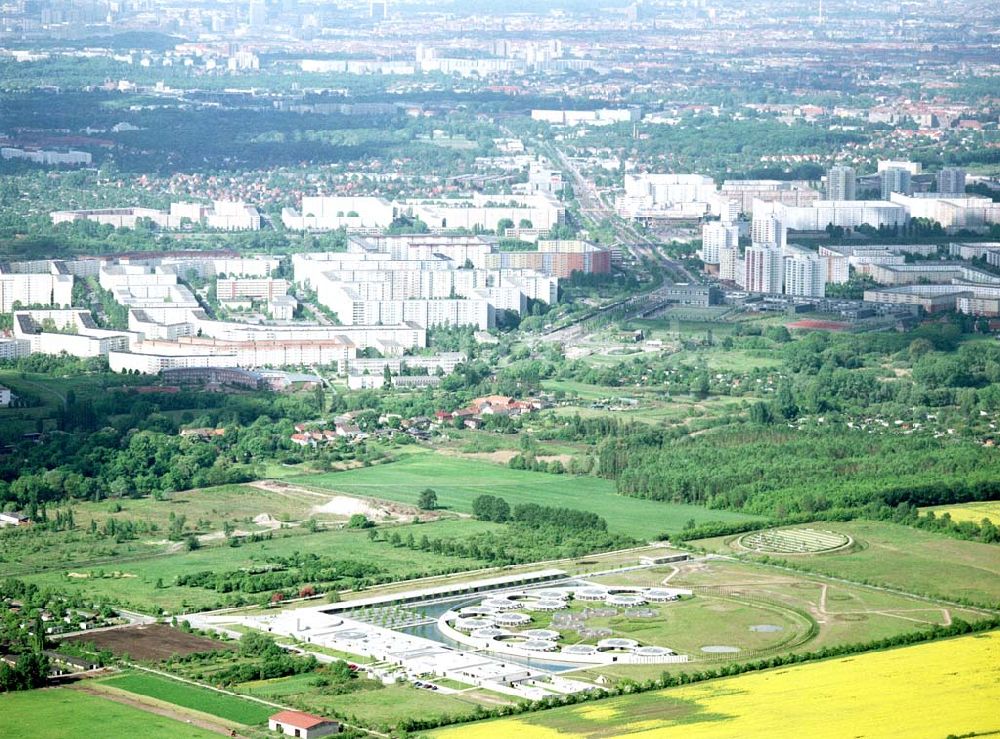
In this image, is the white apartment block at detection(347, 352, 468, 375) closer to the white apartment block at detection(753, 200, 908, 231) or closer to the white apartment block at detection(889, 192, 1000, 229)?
the white apartment block at detection(753, 200, 908, 231)

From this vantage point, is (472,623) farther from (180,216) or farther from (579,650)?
(180,216)

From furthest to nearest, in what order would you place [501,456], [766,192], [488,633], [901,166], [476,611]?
[901,166] → [766,192] → [501,456] → [476,611] → [488,633]

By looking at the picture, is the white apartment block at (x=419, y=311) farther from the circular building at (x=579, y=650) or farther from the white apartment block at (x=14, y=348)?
the circular building at (x=579, y=650)

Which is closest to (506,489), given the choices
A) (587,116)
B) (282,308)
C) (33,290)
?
(282,308)

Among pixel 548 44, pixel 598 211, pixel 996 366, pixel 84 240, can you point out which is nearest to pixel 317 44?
pixel 548 44

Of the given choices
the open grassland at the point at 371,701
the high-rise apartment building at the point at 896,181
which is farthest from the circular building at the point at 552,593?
the high-rise apartment building at the point at 896,181

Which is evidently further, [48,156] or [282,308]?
[48,156]

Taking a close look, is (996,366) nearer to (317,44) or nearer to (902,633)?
(902,633)
